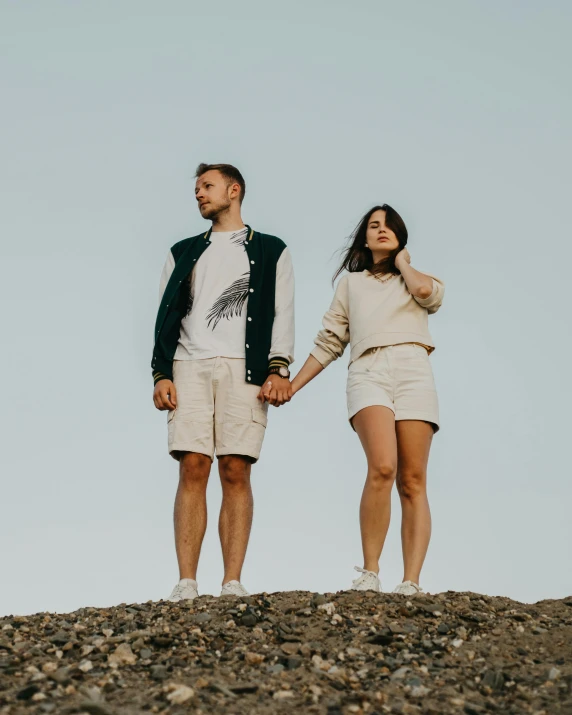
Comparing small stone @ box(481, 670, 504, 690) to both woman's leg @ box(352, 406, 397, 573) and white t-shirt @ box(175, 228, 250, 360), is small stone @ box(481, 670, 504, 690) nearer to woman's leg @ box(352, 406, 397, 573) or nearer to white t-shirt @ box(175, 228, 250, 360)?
woman's leg @ box(352, 406, 397, 573)

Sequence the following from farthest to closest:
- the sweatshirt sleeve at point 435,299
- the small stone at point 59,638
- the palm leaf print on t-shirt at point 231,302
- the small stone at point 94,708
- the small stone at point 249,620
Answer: the palm leaf print on t-shirt at point 231,302 → the sweatshirt sleeve at point 435,299 → the small stone at point 249,620 → the small stone at point 59,638 → the small stone at point 94,708

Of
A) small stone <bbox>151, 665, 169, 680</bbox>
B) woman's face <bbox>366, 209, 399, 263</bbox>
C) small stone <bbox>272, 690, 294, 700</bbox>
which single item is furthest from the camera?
woman's face <bbox>366, 209, 399, 263</bbox>

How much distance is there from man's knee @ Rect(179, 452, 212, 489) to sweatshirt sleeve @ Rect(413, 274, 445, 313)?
6.89 feet

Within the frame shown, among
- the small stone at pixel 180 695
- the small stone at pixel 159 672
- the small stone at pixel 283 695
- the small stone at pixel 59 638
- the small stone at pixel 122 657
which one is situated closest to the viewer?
the small stone at pixel 180 695

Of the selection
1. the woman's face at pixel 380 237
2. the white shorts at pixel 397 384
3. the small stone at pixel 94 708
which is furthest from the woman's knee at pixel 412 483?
the small stone at pixel 94 708

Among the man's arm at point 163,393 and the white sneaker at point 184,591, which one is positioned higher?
the man's arm at point 163,393

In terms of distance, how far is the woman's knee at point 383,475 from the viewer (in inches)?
281

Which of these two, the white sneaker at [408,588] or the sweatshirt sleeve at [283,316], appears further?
Answer: the sweatshirt sleeve at [283,316]

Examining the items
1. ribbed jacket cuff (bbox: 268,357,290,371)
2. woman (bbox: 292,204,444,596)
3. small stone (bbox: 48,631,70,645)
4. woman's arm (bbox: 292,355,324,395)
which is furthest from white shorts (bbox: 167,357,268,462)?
small stone (bbox: 48,631,70,645)

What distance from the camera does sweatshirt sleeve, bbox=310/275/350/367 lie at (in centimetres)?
811

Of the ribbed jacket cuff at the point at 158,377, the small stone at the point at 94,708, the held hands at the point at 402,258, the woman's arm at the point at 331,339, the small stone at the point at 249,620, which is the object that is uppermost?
the held hands at the point at 402,258

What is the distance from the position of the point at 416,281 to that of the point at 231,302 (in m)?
1.49

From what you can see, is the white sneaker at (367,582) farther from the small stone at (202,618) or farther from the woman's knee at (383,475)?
the small stone at (202,618)

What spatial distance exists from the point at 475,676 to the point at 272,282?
151 inches
